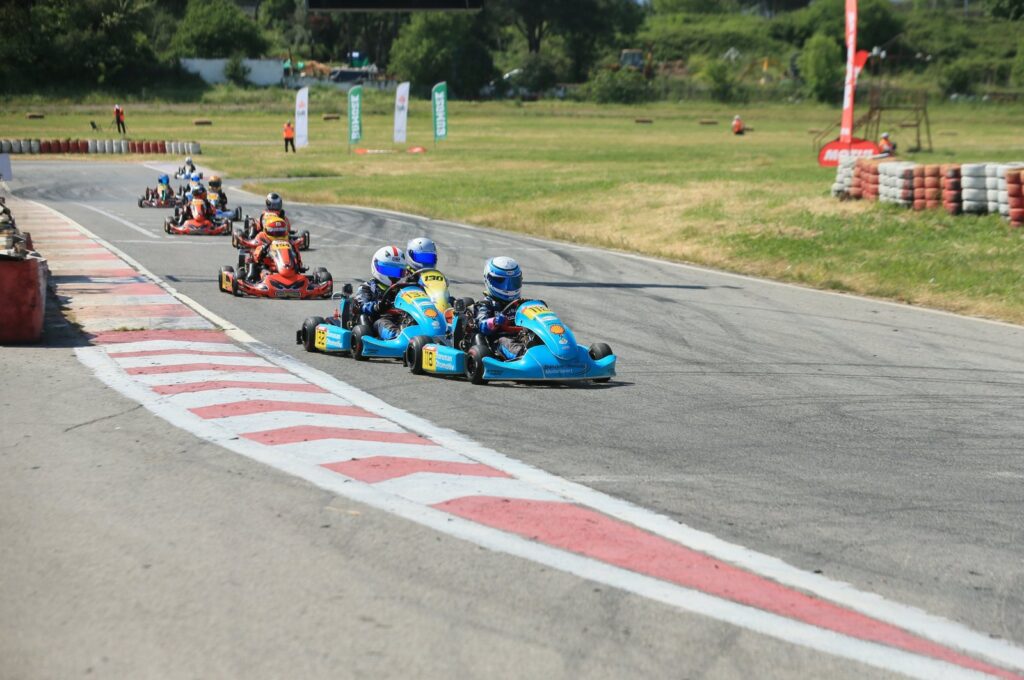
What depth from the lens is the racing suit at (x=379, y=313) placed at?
42.9ft

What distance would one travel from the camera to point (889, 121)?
74.8 metres

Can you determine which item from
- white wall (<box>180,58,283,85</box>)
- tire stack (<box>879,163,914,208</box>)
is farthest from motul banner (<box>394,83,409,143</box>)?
white wall (<box>180,58,283,85</box>)

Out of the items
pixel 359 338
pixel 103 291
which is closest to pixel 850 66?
pixel 103 291

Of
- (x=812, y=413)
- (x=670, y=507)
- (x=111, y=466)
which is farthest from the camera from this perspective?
(x=812, y=413)

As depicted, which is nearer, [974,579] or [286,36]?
[974,579]

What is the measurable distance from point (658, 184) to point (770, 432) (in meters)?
25.5

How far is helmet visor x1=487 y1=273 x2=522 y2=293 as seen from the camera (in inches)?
472

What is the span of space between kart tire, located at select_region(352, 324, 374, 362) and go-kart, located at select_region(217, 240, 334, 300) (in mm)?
5009

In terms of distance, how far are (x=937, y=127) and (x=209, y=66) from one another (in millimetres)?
58823

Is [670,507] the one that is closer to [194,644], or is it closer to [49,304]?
[194,644]

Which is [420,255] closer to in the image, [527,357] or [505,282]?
[505,282]

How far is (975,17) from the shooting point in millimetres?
164000

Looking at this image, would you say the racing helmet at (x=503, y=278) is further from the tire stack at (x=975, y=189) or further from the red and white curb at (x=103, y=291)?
the tire stack at (x=975, y=189)

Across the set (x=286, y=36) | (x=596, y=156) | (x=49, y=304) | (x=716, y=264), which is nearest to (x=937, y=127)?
(x=596, y=156)
